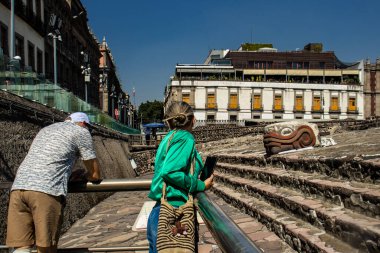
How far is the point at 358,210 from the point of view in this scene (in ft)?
14.4

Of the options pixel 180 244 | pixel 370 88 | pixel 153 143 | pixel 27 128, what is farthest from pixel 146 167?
pixel 370 88

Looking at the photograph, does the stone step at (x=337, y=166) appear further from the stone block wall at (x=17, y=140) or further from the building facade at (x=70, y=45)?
the building facade at (x=70, y=45)

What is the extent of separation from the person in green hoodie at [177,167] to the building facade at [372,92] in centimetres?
5681

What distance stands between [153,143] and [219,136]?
5550 millimetres

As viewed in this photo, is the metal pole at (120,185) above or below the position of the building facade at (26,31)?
below

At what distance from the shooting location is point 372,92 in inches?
2140

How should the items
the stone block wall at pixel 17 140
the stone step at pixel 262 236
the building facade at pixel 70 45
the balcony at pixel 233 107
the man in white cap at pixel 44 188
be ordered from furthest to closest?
the balcony at pixel 233 107
the building facade at pixel 70 45
the stone block wall at pixel 17 140
the stone step at pixel 262 236
the man in white cap at pixel 44 188

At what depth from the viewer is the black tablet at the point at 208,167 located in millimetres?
2385

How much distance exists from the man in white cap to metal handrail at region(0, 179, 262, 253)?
0.95 feet

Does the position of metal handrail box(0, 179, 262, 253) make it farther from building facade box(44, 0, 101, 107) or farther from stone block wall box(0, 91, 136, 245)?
building facade box(44, 0, 101, 107)

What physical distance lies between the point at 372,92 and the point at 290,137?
166ft

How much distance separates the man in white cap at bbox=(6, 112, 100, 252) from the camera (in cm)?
296

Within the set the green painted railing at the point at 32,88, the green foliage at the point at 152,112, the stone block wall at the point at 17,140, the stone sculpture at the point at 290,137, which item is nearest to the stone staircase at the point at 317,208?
the stone sculpture at the point at 290,137

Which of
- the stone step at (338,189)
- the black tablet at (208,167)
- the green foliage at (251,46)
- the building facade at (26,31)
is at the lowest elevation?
the stone step at (338,189)
